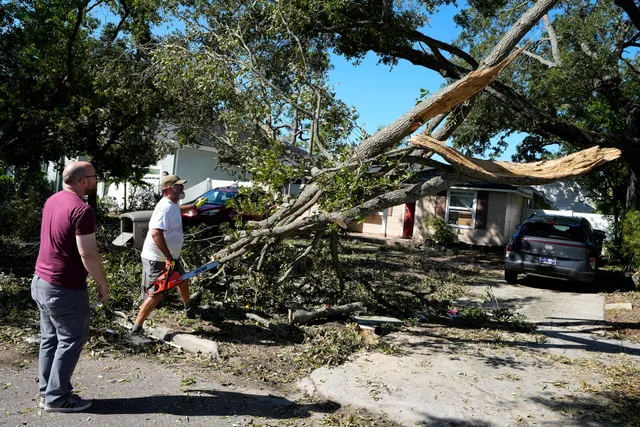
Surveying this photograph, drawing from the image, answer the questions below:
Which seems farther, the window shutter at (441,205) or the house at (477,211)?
the window shutter at (441,205)

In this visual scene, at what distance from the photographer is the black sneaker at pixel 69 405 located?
395 centimetres

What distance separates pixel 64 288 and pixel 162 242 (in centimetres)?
181

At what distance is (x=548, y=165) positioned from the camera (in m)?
6.40

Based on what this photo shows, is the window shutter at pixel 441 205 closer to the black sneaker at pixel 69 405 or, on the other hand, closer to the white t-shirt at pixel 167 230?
the white t-shirt at pixel 167 230

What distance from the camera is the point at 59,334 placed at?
395 cm

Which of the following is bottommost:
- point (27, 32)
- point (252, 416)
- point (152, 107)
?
point (252, 416)

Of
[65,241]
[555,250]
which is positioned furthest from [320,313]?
[555,250]

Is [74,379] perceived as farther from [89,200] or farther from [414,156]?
[89,200]

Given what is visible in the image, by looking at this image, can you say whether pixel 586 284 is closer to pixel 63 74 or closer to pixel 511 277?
pixel 511 277

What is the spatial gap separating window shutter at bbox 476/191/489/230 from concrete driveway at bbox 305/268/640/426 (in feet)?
39.0

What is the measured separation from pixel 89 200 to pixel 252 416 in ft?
40.8

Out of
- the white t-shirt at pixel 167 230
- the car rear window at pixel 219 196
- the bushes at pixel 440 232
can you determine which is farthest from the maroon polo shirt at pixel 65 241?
the bushes at pixel 440 232

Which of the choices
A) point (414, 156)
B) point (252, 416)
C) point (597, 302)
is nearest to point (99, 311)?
point (252, 416)

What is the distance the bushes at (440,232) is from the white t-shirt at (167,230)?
14.5 m
